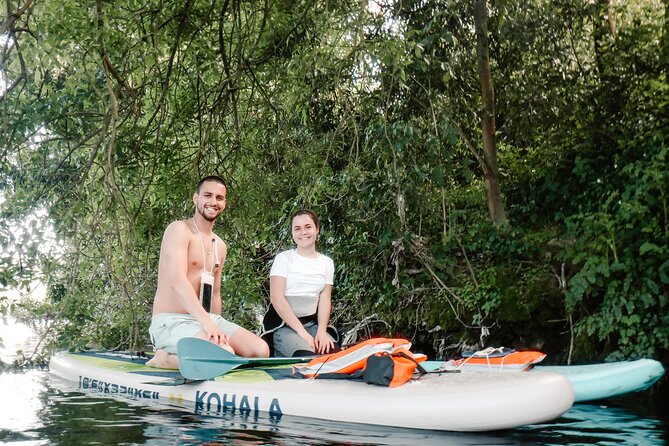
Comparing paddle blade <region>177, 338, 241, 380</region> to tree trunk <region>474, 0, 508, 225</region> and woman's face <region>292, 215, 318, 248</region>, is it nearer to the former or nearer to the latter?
woman's face <region>292, 215, 318, 248</region>

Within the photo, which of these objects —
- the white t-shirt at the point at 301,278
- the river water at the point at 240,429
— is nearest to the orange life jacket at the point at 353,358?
the river water at the point at 240,429

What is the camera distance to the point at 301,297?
5445 mm

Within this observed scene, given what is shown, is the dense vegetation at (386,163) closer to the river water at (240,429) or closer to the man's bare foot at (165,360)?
the man's bare foot at (165,360)

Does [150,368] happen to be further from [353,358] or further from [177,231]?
[353,358]

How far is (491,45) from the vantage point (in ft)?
27.2

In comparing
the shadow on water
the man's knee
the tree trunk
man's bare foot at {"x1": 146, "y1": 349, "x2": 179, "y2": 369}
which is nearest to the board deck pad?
man's bare foot at {"x1": 146, "y1": 349, "x2": 179, "y2": 369}

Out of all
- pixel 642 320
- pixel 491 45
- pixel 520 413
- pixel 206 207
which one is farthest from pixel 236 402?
pixel 491 45

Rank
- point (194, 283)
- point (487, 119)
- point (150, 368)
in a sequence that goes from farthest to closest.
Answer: point (487, 119), point (150, 368), point (194, 283)

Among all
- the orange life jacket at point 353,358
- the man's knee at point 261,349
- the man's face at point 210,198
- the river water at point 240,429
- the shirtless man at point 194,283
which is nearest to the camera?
the river water at point 240,429

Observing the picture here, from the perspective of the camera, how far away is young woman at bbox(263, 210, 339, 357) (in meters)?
5.34

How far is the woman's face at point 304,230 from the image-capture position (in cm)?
537

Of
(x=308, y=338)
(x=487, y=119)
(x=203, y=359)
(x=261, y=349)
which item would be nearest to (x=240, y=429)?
(x=203, y=359)

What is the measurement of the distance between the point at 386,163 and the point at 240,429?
11.3 ft

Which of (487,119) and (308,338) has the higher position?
(487,119)
